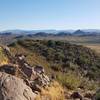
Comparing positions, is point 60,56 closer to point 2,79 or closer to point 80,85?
point 80,85

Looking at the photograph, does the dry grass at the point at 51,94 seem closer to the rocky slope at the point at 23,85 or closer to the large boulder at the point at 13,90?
the rocky slope at the point at 23,85

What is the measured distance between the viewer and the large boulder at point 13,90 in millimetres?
8477

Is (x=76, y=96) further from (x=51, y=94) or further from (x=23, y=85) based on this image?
(x=23, y=85)

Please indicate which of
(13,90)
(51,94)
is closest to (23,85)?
(13,90)

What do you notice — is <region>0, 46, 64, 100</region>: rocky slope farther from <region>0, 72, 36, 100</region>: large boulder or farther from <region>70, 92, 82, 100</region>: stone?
<region>70, 92, 82, 100</region>: stone

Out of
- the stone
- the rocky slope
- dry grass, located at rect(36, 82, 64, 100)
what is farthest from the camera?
the stone

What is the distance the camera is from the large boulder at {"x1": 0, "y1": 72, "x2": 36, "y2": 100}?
8.48m

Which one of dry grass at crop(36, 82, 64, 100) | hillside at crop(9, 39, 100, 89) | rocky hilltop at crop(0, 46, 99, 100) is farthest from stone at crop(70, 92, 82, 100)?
hillside at crop(9, 39, 100, 89)

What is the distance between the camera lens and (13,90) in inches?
343

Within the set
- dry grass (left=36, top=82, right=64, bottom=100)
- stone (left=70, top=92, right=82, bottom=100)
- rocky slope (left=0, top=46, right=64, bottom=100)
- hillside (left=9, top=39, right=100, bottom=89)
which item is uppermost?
rocky slope (left=0, top=46, right=64, bottom=100)

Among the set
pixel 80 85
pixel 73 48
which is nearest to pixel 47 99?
pixel 80 85

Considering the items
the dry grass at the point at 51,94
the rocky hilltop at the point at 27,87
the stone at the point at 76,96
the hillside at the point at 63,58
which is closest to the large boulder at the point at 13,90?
the rocky hilltop at the point at 27,87

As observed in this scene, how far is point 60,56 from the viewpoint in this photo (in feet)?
138

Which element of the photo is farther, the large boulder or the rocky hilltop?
the rocky hilltop
